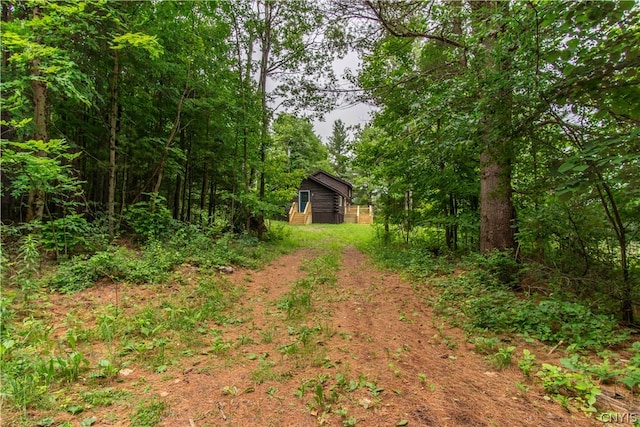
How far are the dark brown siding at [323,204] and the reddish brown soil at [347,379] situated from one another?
19195 mm

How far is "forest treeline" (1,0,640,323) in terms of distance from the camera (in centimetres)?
264

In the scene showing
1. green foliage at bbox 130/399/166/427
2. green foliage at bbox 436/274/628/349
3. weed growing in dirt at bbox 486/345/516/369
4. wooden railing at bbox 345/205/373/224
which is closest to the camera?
green foliage at bbox 130/399/166/427

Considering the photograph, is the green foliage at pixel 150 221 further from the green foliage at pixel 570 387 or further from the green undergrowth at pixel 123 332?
the green foliage at pixel 570 387

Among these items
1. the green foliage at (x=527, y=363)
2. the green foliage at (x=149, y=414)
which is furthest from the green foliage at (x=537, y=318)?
the green foliage at (x=149, y=414)

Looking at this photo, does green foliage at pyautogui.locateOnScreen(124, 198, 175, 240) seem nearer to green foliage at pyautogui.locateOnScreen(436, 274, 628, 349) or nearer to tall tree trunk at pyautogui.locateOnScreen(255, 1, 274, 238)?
tall tree trunk at pyautogui.locateOnScreen(255, 1, 274, 238)

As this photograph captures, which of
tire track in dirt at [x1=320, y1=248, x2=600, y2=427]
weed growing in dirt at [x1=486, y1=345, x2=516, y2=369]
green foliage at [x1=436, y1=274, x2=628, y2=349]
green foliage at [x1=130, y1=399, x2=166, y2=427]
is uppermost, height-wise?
green foliage at [x1=436, y1=274, x2=628, y2=349]

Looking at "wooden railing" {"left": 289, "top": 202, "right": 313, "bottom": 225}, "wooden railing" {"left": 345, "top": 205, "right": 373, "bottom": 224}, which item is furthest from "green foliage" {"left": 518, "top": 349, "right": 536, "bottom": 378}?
"wooden railing" {"left": 345, "top": 205, "right": 373, "bottom": 224}

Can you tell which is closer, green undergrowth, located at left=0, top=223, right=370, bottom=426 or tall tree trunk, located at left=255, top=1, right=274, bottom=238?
green undergrowth, located at left=0, top=223, right=370, bottom=426

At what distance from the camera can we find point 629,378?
83.6 inches

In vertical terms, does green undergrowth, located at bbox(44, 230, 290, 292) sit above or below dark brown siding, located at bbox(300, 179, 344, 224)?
below

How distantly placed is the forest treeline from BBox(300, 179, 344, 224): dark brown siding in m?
11.4

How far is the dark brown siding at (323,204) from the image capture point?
23.3 metres

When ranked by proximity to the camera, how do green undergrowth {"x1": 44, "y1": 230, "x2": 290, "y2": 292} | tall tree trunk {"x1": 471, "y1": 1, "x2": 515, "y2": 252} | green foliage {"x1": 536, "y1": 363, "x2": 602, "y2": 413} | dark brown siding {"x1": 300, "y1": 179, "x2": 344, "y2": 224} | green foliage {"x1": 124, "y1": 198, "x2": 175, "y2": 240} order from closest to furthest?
1. green foliage {"x1": 536, "y1": 363, "x2": 602, "y2": 413}
2. tall tree trunk {"x1": 471, "y1": 1, "x2": 515, "y2": 252}
3. green undergrowth {"x1": 44, "y1": 230, "x2": 290, "y2": 292}
4. green foliage {"x1": 124, "y1": 198, "x2": 175, "y2": 240}
5. dark brown siding {"x1": 300, "y1": 179, "x2": 344, "y2": 224}

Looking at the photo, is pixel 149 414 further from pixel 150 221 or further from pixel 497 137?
pixel 150 221
